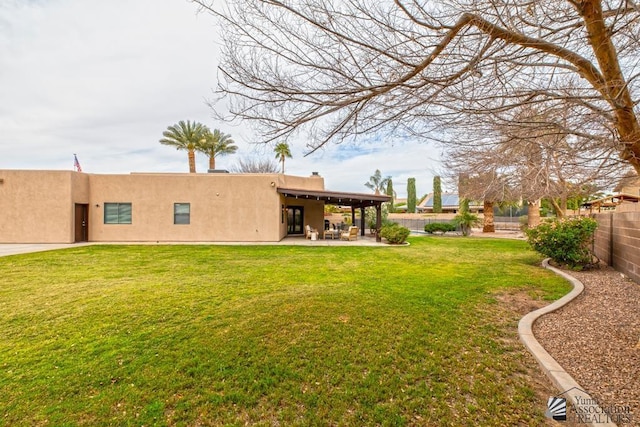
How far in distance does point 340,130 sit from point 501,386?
3.01 metres

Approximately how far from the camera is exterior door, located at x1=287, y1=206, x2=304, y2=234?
20.0 metres

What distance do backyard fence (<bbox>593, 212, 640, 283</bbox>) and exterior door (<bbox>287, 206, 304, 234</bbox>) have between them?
576 inches

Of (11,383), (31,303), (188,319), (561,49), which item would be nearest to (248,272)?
(188,319)

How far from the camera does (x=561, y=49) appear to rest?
2.90 metres

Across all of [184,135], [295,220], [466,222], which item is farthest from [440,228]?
[184,135]

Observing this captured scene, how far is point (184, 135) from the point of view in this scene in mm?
26156

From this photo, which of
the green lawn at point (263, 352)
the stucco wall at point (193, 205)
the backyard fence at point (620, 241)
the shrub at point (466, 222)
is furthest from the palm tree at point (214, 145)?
the backyard fence at point (620, 241)

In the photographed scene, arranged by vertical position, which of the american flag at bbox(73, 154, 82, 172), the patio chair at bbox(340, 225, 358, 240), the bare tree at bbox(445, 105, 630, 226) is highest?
the american flag at bbox(73, 154, 82, 172)

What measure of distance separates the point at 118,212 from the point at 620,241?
20.2 m

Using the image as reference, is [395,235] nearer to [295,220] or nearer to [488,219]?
[295,220]

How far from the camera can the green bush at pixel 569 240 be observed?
811 centimetres

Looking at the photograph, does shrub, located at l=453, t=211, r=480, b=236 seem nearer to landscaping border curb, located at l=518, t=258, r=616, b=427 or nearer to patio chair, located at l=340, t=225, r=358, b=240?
patio chair, located at l=340, t=225, r=358, b=240
